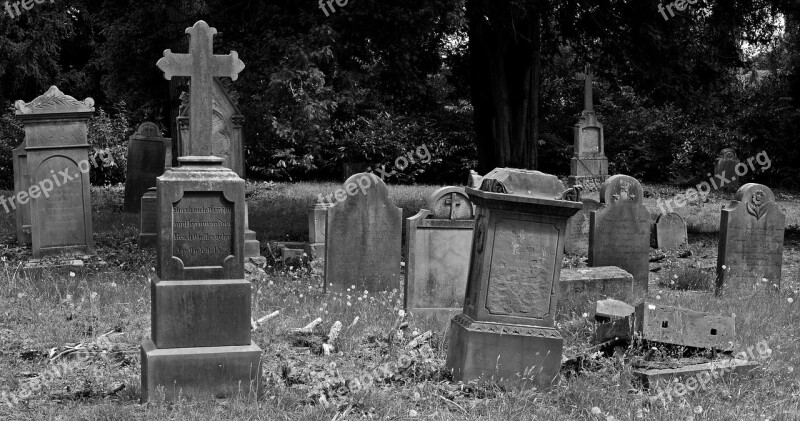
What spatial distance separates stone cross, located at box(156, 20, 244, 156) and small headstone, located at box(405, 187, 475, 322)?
290 centimetres

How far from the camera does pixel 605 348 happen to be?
6707mm

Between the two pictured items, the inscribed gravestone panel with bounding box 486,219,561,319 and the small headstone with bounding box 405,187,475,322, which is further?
the small headstone with bounding box 405,187,475,322

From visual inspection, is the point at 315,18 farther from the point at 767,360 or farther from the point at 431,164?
the point at 431,164

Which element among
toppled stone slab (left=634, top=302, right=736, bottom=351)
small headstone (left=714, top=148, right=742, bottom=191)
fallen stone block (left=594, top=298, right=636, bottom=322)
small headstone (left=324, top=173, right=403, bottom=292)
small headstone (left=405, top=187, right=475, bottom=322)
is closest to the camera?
toppled stone slab (left=634, top=302, right=736, bottom=351)

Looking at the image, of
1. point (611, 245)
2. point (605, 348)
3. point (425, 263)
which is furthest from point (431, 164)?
point (605, 348)

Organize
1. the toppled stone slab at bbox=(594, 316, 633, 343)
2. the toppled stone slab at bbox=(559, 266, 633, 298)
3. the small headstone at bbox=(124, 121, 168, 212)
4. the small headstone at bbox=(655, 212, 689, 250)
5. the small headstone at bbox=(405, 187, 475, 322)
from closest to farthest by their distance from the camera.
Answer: the toppled stone slab at bbox=(594, 316, 633, 343) → the small headstone at bbox=(405, 187, 475, 322) → the toppled stone slab at bbox=(559, 266, 633, 298) → the small headstone at bbox=(655, 212, 689, 250) → the small headstone at bbox=(124, 121, 168, 212)

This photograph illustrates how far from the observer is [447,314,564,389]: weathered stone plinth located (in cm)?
599

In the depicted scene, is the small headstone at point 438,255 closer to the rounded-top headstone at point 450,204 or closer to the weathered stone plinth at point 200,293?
the rounded-top headstone at point 450,204

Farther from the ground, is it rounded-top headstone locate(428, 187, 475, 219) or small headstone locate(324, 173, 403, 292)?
rounded-top headstone locate(428, 187, 475, 219)

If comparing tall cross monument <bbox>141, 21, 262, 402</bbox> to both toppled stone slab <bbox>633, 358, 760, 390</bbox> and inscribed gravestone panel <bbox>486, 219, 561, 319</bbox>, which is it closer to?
inscribed gravestone panel <bbox>486, 219, 561, 319</bbox>

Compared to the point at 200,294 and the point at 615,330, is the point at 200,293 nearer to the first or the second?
the point at 200,294

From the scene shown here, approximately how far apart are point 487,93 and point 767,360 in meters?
10.9

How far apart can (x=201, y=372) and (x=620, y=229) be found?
21.8ft

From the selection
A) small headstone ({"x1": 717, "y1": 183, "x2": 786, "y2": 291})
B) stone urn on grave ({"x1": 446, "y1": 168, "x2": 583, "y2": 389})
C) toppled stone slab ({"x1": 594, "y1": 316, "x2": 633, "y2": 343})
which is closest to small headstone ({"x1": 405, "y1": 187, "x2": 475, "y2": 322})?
toppled stone slab ({"x1": 594, "y1": 316, "x2": 633, "y2": 343})
